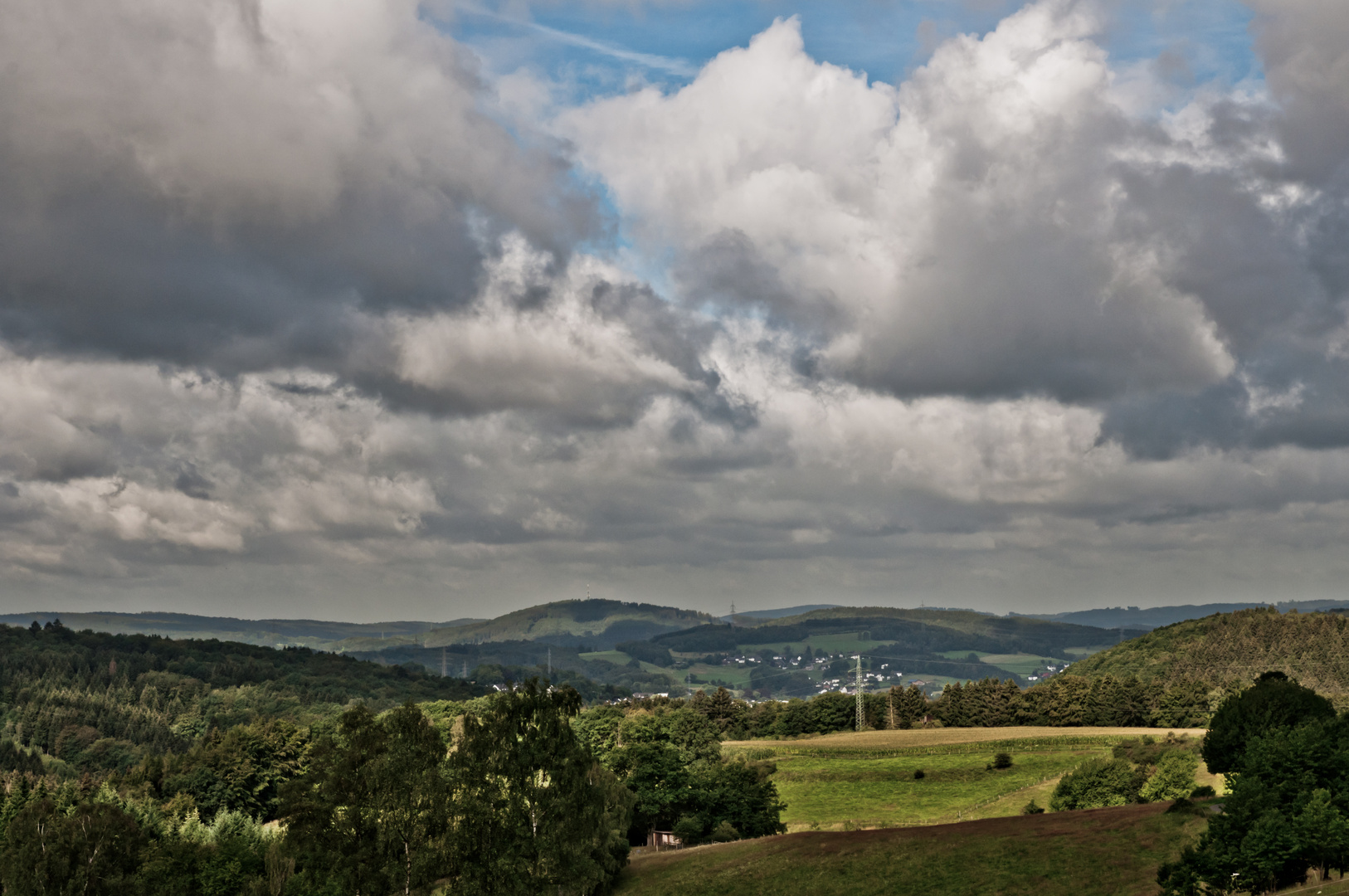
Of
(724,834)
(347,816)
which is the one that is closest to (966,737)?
(724,834)

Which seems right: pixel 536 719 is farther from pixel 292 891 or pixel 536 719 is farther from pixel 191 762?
pixel 191 762

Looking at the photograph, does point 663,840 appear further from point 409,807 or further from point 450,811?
point 450,811

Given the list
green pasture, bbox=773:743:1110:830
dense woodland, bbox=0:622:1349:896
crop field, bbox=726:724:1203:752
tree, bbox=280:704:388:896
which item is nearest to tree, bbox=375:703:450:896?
dense woodland, bbox=0:622:1349:896

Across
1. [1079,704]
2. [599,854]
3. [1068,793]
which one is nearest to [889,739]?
[1079,704]

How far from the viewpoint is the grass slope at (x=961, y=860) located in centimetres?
7444

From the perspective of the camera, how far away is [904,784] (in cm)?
14812

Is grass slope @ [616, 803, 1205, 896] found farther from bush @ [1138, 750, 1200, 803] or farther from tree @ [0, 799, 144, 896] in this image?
tree @ [0, 799, 144, 896]

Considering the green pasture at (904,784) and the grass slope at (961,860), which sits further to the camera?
the green pasture at (904,784)

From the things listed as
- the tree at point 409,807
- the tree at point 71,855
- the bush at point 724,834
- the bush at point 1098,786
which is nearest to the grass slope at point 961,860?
the bush at point 724,834

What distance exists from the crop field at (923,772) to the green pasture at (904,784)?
0.15 m

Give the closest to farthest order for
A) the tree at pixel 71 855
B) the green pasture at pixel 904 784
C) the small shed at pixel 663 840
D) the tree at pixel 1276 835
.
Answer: the tree at pixel 1276 835, the tree at pixel 71 855, the small shed at pixel 663 840, the green pasture at pixel 904 784

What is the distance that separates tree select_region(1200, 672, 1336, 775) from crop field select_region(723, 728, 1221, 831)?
27.2 metres

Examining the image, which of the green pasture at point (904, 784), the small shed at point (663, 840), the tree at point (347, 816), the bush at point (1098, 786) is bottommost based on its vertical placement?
the small shed at point (663, 840)

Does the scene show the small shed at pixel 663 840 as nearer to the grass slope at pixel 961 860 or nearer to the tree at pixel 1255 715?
the grass slope at pixel 961 860
